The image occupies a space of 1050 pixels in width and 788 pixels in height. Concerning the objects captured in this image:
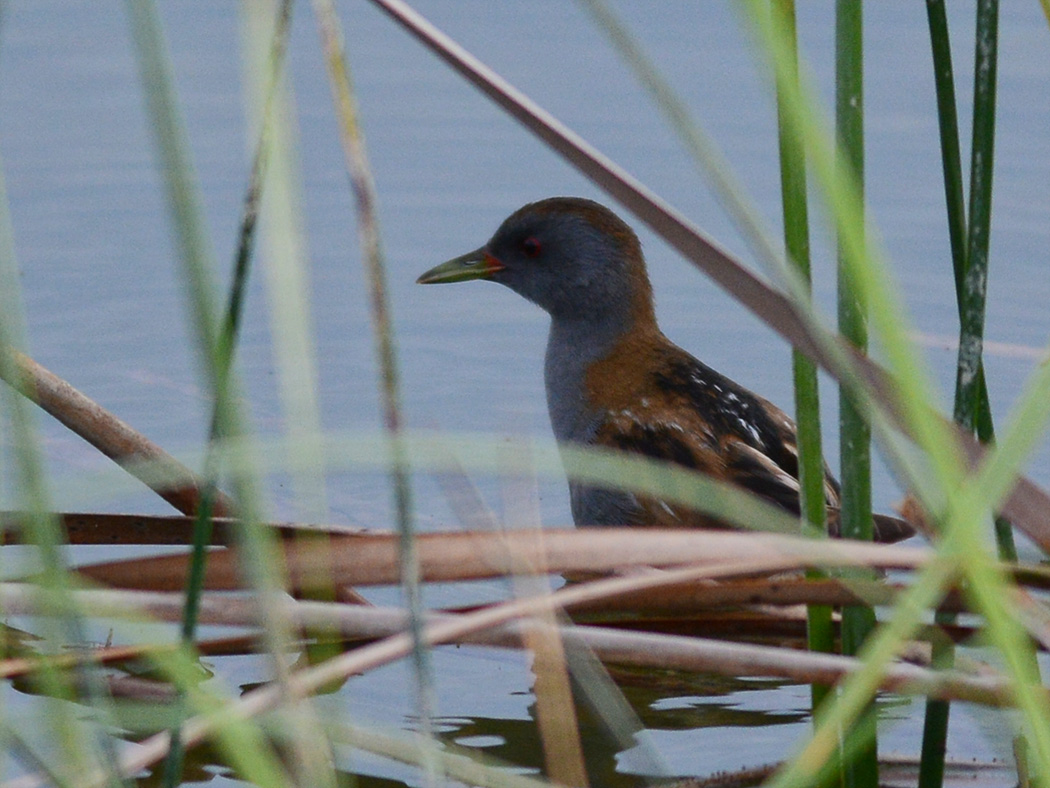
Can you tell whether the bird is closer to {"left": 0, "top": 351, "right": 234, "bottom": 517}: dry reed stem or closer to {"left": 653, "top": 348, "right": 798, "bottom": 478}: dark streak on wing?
{"left": 653, "top": 348, "right": 798, "bottom": 478}: dark streak on wing

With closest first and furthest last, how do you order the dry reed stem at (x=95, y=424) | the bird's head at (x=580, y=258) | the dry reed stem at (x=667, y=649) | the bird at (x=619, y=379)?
the dry reed stem at (x=667, y=649)
the dry reed stem at (x=95, y=424)
the bird at (x=619, y=379)
the bird's head at (x=580, y=258)

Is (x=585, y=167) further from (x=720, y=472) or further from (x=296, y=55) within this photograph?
(x=296, y=55)

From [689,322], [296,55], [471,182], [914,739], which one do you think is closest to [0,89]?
[296,55]

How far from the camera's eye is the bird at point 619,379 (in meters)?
4.73

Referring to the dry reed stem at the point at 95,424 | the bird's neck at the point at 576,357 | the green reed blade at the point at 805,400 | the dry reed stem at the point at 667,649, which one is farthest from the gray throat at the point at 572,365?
the dry reed stem at the point at 667,649

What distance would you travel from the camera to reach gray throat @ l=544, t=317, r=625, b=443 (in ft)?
17.5

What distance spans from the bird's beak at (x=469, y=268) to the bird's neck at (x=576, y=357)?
280 millimetres

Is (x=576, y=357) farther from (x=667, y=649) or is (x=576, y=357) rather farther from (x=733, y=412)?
(x=667, y=649)

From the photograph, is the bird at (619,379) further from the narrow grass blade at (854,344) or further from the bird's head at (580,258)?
the narrow grass blade at (854,344)

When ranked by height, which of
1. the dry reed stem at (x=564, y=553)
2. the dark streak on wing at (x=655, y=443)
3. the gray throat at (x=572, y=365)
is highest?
the dry reed stem at (x=564, y=553)

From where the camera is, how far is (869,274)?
1484 mm

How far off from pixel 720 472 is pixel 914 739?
0.99 metres

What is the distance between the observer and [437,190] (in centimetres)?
716

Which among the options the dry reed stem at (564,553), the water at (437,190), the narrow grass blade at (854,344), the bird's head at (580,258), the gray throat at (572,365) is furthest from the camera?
the water at (437,190)
